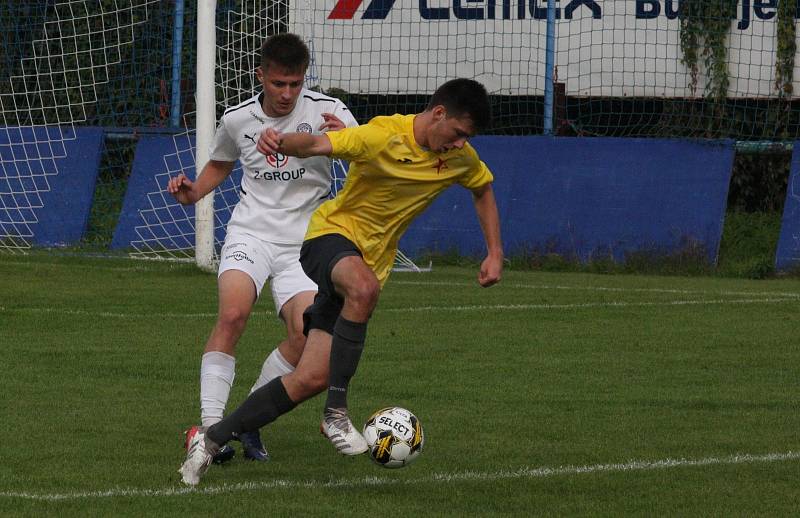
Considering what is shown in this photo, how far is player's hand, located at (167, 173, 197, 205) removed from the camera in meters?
6.48

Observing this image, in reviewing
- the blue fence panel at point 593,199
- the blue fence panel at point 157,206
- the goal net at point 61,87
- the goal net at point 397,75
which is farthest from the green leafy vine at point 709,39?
the goal net at point 61,87

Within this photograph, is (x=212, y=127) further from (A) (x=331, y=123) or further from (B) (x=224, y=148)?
(A) (x=331, y=123)

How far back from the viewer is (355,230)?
595 centimetres

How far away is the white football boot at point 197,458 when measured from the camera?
5.62 metres

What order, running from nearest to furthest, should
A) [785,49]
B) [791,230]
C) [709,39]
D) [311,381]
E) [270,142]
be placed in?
[270,142] → [311,381] → [791,230] → [785,49] → [709,39]

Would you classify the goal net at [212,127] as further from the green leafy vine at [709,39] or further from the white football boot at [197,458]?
the white football boot at [197,458]

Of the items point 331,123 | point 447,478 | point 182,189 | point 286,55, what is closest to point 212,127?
point 182,189

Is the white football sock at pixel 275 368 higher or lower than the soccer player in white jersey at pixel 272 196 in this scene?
lower

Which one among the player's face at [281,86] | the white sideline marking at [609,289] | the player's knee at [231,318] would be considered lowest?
the white sideline marking at [609,289]

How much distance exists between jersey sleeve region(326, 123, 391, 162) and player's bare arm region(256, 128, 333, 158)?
3.7 inches

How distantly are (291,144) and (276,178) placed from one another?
128 centimetres

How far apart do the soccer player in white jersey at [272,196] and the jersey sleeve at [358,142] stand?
52 centimetres

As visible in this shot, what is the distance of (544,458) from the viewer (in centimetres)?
621

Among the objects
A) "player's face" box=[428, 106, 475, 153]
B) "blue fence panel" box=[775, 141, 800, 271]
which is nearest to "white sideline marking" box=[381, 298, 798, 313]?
"blue fence panel" box=[775, 141, 800, 271]
